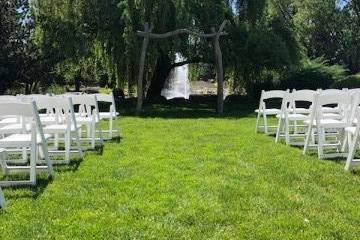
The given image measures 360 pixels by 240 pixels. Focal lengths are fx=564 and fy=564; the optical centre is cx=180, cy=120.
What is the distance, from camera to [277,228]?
4.55m

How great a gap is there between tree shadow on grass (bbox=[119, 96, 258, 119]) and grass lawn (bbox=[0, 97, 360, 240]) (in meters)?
8.51

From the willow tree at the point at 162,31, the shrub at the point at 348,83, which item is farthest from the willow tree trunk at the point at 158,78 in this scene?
the shrub at the point at 348,83

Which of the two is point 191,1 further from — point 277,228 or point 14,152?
point 277,228

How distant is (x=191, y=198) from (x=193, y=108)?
15485 mm

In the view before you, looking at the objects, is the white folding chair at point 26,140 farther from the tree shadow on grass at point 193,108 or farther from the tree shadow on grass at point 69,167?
the tree shadow on grass at point 193,108

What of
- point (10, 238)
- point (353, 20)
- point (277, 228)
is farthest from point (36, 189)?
point (353, 20)

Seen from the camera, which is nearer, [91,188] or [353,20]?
[91,188]

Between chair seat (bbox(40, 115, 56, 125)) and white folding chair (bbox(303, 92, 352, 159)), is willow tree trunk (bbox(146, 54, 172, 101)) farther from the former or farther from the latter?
white folding chair (bbox(303, 92, 352, 159))

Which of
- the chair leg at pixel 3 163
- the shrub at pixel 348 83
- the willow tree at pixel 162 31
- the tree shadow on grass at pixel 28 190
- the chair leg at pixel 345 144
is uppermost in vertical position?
the willow tree at pixel 162 31

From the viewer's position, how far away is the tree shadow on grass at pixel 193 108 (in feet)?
58.9

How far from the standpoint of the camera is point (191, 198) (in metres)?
5.58

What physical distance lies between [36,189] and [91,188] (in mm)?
602

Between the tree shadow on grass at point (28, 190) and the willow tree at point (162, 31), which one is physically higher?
the willow tree at point (162, 31)

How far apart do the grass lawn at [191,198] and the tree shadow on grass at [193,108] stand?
8508mm
